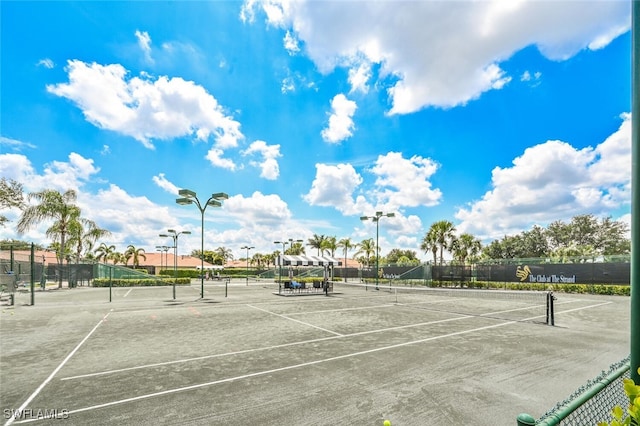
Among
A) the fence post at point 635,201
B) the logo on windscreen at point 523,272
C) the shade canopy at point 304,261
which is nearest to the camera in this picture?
the fence post at point 635,201

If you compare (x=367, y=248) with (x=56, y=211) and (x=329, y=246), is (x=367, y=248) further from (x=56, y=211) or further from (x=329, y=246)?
(x=56, y=211)

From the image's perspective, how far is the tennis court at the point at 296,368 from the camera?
538cm

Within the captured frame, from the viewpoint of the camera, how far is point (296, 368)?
297 inches

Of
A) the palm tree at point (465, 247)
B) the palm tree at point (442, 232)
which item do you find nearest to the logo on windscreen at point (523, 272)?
the palm tree at point (442, 232)

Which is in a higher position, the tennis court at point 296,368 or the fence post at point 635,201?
the fence post at point 635,201

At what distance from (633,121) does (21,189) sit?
39.2m

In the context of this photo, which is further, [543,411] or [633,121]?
[543,411]

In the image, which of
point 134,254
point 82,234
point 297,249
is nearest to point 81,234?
point 82,234

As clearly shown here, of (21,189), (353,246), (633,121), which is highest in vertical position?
(21,189)

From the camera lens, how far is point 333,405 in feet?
18.3

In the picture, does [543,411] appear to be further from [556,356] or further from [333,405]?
[556,356]

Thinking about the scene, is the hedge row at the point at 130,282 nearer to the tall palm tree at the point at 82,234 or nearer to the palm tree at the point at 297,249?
the tall palm tree at the point at 82,234

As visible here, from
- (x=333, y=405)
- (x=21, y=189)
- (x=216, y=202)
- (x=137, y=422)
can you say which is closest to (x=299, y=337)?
(x=333, y=405)

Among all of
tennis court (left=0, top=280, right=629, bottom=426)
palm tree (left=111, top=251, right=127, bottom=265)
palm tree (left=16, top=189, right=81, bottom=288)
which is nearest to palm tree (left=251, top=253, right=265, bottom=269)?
palm tree (left=111, top=251, right=127, bottom=265)
